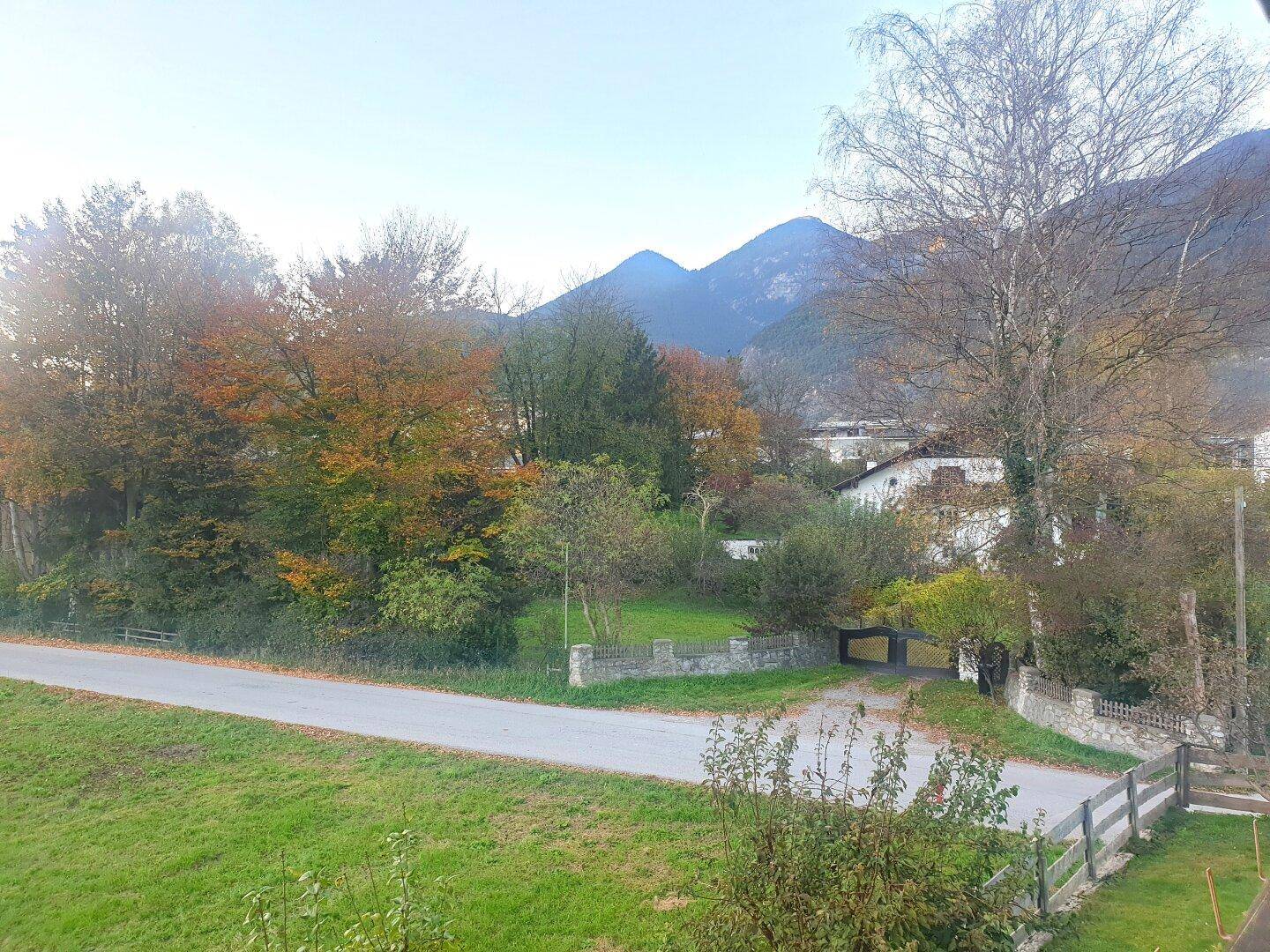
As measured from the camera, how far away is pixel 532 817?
28.1 feet

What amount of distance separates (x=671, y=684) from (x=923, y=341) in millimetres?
8487

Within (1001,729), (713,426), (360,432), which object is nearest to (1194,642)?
(1001,729)

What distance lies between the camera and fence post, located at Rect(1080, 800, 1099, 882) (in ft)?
20.6

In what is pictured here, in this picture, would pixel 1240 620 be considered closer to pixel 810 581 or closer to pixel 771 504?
pixel 810 581

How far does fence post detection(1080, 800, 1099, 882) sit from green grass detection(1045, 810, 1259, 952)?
5.6 inches

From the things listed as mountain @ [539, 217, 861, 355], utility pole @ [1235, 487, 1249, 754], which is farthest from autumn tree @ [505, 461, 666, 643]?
mountain @ [539, 217, 861, 355]

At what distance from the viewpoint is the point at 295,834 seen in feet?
26.2

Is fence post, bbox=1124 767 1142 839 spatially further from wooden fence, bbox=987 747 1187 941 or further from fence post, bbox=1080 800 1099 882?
fence post, bbox=1080 800 1099 882

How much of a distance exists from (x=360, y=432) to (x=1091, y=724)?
1595cm

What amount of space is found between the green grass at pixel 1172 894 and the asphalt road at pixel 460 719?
4.72 ft

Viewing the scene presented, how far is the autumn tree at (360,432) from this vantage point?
18.3 m

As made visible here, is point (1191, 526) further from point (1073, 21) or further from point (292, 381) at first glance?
point (292, 381)

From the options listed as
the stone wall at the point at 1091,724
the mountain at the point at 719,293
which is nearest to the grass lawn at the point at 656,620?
the stone wall at the point at 1091,724

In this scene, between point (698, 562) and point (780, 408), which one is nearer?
point (698, 562)
